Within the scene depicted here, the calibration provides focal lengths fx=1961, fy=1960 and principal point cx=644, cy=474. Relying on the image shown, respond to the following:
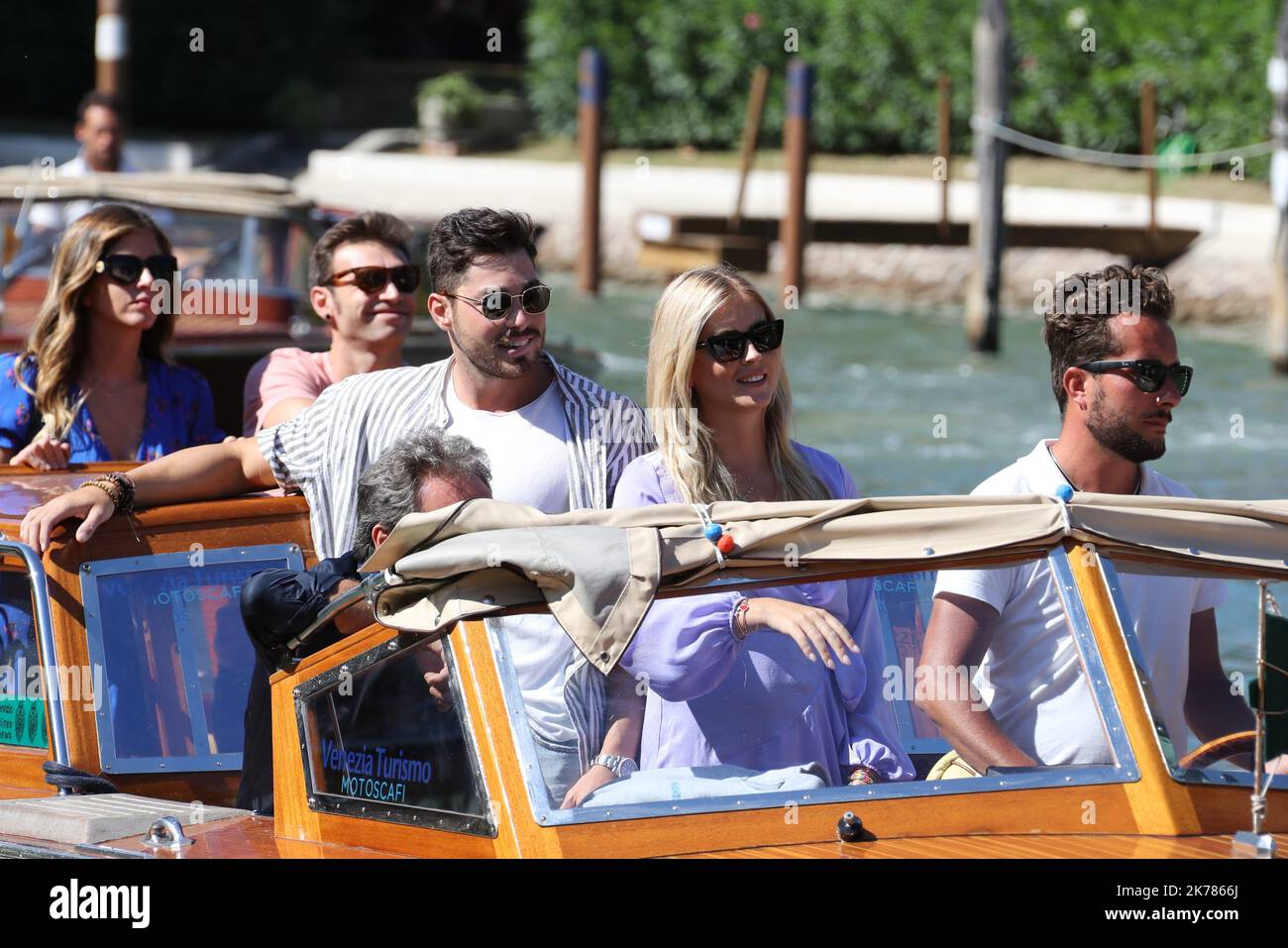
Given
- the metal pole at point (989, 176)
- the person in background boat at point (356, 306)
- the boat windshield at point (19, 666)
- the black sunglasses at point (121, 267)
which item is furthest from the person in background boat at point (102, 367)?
the metal pole at point (989, 176)

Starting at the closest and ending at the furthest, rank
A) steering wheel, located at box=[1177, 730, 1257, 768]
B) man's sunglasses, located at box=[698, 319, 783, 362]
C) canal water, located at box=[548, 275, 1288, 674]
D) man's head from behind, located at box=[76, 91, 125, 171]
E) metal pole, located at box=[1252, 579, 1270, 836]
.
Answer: metal pole, located at box=[1252, 579, 1270, 836] → steering wheel, located at box=[1177, 730, 1257, 768] → man's sunglasses, located at box=[698, 319, 783, 362] → man's head from behind, located at box=[76, 91, 125, 171] → canal water, located at box=[548, 275, 1288, 674]

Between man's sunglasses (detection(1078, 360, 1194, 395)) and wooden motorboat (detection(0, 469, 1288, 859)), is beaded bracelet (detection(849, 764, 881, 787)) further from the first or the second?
man's sunglasses (detection(1078, 360, 1194, 395))

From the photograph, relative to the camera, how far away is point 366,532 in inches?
136

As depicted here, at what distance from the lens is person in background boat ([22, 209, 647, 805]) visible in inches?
153

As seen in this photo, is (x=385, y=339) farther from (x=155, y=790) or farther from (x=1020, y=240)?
(x=1020, y=240)

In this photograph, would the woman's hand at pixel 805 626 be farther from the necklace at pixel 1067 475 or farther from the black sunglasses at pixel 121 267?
the black sunglasses at pixel 121 267

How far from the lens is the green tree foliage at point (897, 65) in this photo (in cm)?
2084

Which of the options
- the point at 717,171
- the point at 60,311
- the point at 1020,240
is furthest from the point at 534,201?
the point at 60,311

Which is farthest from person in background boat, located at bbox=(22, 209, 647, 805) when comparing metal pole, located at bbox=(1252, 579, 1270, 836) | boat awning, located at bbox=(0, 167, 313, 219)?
boat awning, located at bbox=(0, 167, 313, 219)

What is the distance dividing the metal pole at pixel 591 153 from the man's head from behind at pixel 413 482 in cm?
1425

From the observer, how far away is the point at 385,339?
4840 mm

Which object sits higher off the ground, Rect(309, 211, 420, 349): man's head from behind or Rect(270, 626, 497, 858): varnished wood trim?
Rect(309, 211, 420, 349): man's head from behind

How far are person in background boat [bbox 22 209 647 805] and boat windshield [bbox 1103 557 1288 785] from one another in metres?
1.06
